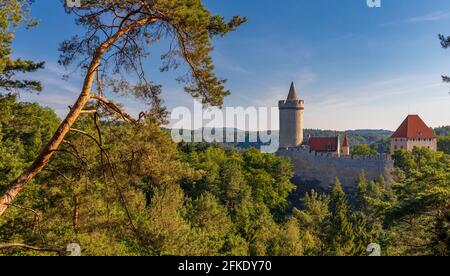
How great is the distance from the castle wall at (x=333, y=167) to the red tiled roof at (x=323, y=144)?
3447mm

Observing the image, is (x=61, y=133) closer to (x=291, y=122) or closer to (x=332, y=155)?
(x=332, y=155)

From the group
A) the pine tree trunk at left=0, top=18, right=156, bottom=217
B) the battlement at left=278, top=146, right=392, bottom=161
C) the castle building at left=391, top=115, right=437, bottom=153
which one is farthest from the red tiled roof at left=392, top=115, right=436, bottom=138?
the pine tree trunk at left=0, top=18, right=156, bottom=217

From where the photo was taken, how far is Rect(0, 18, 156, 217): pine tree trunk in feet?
17.5

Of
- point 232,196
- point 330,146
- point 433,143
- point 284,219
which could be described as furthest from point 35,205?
point 433,143

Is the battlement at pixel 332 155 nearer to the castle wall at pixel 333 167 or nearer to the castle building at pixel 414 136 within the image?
the castle wall at pixel 333 167

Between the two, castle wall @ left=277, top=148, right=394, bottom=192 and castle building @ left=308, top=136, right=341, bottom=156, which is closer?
castle wall @ left=277, top=148, right=394, bottom=192

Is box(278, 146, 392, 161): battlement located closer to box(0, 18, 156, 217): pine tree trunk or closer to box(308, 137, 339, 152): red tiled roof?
box(308, 137, 339, 152): red tiled roof

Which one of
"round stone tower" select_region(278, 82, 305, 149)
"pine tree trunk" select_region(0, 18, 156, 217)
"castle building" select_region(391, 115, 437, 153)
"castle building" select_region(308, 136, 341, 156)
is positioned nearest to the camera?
"pine tree trunk" select_region(0, 18, 156, 217)

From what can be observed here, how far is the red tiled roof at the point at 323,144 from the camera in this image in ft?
154

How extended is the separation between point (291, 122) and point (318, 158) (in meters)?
8.51

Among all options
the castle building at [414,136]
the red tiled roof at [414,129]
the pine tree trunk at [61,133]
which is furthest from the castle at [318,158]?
the pine tree trunk at [61,133]

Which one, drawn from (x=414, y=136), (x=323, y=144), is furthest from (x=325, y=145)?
(x=414, y=136)
